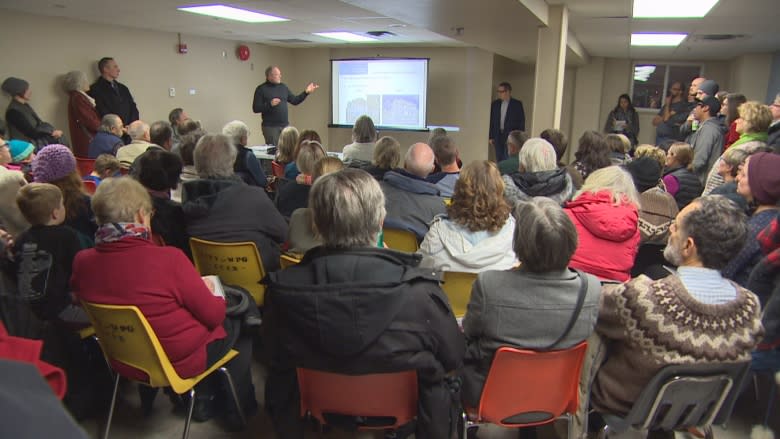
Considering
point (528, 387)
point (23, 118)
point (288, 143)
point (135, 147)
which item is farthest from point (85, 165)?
point (528, 387)

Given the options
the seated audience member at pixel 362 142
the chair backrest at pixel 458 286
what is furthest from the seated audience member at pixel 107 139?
the chair backrest at pixel 458 286

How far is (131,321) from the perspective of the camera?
1.73 m

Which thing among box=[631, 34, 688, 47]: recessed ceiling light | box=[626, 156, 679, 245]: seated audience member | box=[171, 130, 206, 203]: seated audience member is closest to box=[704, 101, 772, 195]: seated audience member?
box=[626, 156, 679, 245]: seated audience member

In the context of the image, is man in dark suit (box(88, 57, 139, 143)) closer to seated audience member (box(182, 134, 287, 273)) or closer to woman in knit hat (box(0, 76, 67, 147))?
woman in knit hat (box(0, 76, 67, 147))

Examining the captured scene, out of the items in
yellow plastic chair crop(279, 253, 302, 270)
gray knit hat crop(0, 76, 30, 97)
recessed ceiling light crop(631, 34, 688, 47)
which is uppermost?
recessed ceiling light crop(631, 34, 688, 47)

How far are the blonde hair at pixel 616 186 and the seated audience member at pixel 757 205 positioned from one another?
0.50 metres

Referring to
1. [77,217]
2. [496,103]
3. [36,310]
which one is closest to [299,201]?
[77,217]

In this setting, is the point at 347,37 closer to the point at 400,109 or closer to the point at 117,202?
the point at 400,109

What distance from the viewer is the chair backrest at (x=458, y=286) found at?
2.27 metres

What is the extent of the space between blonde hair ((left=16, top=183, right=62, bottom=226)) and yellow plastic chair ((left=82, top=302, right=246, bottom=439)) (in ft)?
2.28

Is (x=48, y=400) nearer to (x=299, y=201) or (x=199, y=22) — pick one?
(x=299, y=201)

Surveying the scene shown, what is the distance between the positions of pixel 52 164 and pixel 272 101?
512 cm

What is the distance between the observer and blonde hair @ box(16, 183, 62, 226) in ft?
7.23

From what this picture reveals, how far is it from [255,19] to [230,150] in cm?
424
